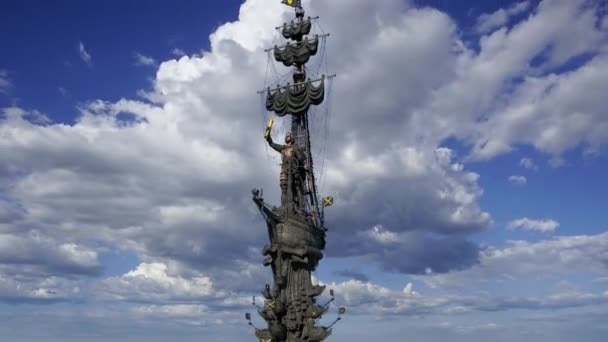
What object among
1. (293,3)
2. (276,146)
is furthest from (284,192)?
(293,3)

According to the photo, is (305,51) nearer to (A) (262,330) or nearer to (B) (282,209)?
(B) (282,209)

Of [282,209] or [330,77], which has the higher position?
[330,77]

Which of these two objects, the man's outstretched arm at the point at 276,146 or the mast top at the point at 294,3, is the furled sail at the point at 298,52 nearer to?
the mast top at the point at 294,3

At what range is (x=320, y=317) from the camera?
70.7 m

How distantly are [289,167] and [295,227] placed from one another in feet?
26.1

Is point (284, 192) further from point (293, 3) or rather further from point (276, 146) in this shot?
point (293, 3)

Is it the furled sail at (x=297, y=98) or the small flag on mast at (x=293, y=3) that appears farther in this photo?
the small flag on mast at (x=293, y=3)

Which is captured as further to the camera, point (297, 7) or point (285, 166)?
point (297, 7)

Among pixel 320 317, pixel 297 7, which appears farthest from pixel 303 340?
pixel 297 7

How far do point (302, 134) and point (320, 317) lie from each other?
2320 centimetres

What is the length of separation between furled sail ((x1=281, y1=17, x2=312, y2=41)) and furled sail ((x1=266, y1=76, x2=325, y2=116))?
774 centimetres

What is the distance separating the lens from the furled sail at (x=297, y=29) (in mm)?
84625

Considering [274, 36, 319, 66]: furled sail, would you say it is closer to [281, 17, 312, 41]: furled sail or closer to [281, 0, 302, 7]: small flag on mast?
[281, 17, 312, 41]: furled sail

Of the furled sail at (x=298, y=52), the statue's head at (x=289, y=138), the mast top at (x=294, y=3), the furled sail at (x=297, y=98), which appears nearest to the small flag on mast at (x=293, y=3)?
the mast top at (x=294, y=3)
